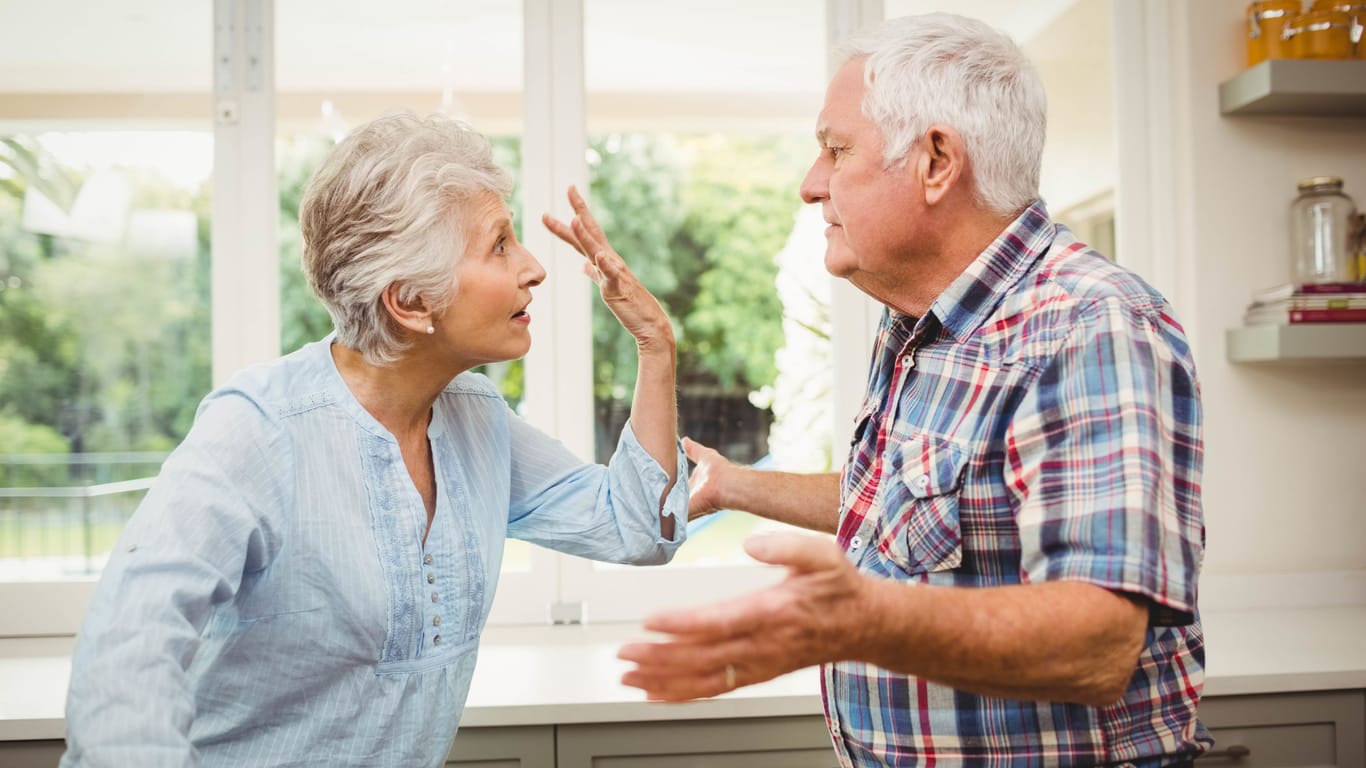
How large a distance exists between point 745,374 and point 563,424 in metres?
0.45

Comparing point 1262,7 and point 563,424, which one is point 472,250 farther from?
point 1262,7

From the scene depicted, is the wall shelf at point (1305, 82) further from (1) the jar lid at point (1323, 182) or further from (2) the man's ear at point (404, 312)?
(2) the man's ear at point (404, 312)

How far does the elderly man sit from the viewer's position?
85 cm

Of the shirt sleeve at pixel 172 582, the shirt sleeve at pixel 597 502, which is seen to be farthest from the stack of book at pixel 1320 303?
the shirt sleeve at pixel 172 582

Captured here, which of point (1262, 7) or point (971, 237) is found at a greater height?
point (1262, 7)

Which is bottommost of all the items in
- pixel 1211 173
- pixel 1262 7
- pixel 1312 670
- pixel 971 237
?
pixel 1312 670

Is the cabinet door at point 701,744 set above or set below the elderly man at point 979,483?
below

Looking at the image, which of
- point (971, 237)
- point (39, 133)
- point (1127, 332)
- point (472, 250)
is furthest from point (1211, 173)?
point (39, 133)

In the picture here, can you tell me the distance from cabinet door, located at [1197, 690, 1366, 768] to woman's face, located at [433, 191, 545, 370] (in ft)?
4.60

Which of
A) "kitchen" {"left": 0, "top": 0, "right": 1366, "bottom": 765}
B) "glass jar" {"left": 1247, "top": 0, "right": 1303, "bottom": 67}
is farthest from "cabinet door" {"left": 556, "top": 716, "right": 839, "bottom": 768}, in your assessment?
"glass jar" {"left": 1247, "top": 0, "right": 1303, "bottom": 67}

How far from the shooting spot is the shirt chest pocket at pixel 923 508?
1.11 meters

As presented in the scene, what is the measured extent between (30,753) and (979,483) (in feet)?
5.21

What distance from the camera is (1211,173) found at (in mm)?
2469

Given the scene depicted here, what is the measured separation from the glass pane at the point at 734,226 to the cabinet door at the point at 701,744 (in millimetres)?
724
